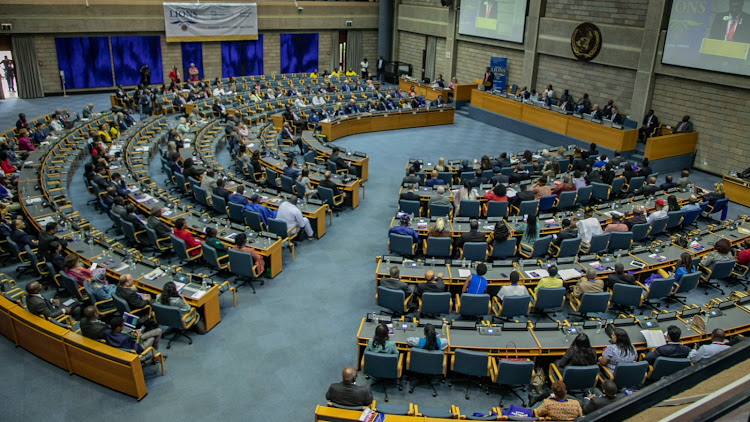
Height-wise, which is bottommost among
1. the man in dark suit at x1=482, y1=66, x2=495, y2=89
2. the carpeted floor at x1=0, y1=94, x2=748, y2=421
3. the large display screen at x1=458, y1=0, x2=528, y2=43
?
the carpeted floor at x1=0, y1=94, x2=748, y2=421

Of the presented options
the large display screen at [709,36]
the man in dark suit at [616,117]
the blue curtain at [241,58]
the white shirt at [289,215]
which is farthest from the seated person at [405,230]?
the blue curtain at [241,58]

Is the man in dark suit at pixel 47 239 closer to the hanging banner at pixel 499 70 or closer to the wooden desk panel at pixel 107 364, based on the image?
the wooden desk panel at pixel 107 364

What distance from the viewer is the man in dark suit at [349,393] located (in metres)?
6.37

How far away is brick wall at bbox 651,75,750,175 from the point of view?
1683cm

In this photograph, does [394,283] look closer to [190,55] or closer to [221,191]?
[221,191]

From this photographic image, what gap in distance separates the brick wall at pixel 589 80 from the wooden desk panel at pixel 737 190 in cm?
458

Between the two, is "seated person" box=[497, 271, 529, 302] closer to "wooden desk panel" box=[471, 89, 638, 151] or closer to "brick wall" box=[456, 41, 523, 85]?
"wooden desk panel" box=[471, 89, 638, 151]

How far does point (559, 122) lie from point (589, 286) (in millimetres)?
12885

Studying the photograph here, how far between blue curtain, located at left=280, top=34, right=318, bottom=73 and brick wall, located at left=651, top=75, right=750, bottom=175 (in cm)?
2015

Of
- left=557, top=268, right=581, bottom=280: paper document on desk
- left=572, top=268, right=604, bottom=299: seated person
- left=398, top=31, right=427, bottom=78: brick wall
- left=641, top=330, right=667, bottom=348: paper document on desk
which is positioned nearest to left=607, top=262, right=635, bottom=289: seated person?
left=572, top=268, right=604, bottom=299: seated person

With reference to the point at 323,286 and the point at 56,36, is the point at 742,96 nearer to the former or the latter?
the point at 323,286

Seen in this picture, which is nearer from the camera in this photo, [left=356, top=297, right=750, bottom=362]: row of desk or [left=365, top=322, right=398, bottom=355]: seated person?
[left=365, top=322, right=398, bottom=355]: seated person

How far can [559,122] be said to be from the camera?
67.6ft

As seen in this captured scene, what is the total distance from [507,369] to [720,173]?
14807 mm
